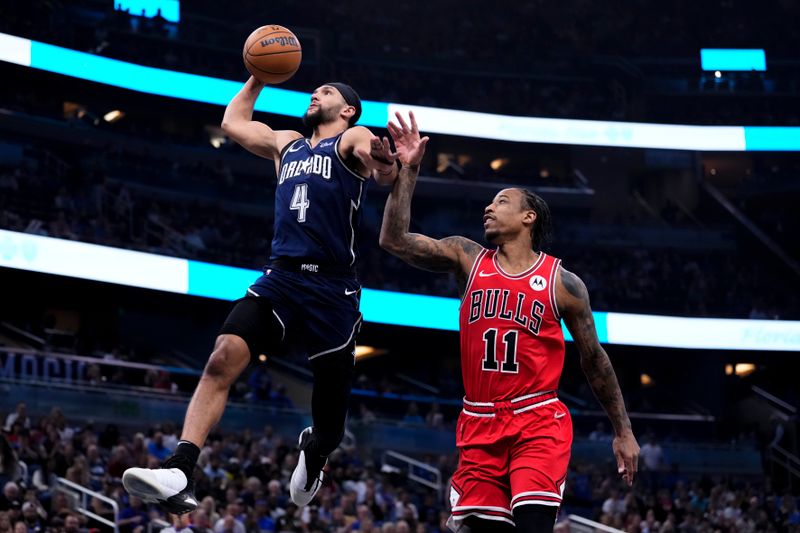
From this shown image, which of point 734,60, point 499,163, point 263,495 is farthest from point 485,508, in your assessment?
point 734,60

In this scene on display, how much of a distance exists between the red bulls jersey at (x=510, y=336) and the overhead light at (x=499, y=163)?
106 ft

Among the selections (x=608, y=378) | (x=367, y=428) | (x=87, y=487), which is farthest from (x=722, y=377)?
(x=608, y=378)

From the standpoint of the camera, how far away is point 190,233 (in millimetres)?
28891

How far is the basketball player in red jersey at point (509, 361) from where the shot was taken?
7008 millimetres

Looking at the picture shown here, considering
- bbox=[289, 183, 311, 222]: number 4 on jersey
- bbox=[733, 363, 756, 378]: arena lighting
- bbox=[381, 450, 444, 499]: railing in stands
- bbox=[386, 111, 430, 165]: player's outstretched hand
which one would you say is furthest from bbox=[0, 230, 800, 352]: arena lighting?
bbox=[386, 111, 430, 165]: player's outstretched hand

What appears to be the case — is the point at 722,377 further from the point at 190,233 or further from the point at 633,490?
the point at 190,233

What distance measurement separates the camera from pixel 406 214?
726 cm

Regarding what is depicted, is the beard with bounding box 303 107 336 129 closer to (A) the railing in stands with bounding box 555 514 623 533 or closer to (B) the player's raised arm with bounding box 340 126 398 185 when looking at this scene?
(B) the player's raised arm with bounding box 340 126 398 185

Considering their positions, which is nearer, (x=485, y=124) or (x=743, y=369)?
(x=485, y=124)

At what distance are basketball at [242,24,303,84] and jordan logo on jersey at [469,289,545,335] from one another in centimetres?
197

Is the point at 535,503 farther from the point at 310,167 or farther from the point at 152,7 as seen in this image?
Answer: the point at 152,7

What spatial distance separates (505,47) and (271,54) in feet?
109

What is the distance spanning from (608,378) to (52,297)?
948 inches

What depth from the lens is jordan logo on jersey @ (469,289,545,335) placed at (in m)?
7.21
